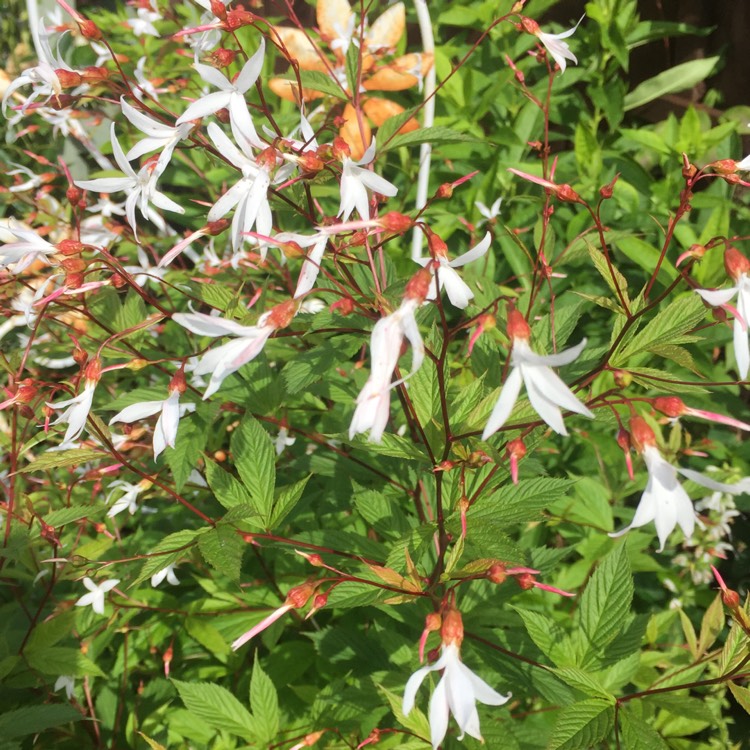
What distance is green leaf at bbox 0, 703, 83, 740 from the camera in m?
0.81

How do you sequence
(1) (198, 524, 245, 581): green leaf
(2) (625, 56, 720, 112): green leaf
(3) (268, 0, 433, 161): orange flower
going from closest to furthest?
(1) (198, 524, 245, 581): green leaf < (3) (268, 0, 433, 161): orange flower < (2) (625, 56, 720, 112): green leaf

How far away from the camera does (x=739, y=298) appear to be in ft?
1.82

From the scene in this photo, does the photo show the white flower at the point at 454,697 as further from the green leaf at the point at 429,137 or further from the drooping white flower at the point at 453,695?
the green leaf at the point at 429,137

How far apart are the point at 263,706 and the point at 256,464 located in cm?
33

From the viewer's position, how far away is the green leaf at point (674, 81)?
1446 mm

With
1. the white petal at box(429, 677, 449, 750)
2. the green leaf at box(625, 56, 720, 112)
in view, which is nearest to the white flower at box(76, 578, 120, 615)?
the white petal at box(429, 677, 449, 750)

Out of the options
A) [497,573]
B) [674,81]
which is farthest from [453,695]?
[674,81]

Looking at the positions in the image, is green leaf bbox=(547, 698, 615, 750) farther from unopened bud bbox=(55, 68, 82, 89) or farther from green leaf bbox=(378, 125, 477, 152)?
unopened bud bbox=(55, 68, 82, 89)

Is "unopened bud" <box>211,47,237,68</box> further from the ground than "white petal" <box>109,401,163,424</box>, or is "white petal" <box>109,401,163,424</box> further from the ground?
"unopened bud" <box>211,47,237,68</box>

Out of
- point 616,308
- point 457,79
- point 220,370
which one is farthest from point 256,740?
point 457,79

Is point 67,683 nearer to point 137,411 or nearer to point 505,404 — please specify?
point 137,411

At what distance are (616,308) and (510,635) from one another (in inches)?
18.3

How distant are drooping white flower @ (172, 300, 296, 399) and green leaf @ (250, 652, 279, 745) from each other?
504mm

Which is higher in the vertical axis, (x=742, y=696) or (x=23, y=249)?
(x=23, y=249)
